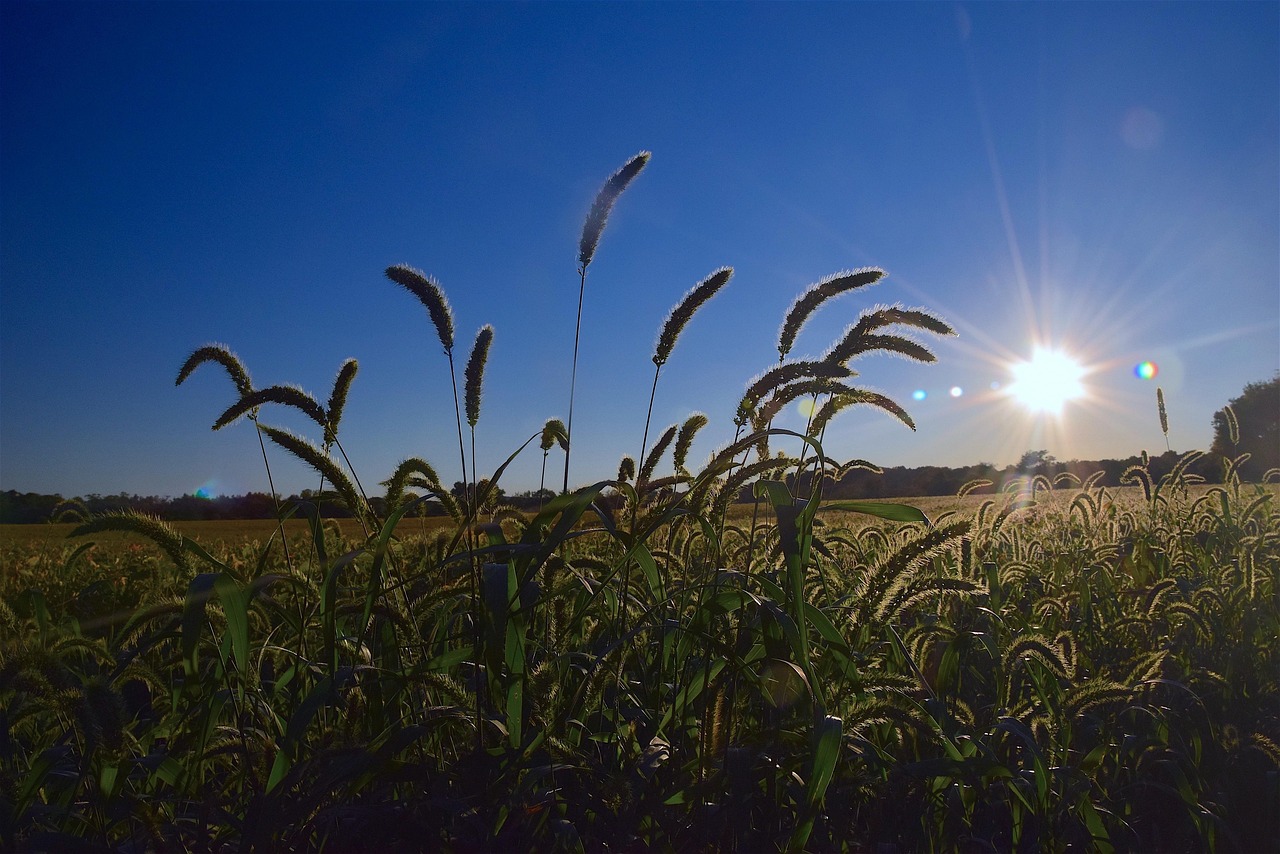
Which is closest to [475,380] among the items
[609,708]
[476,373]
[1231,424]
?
[476,373]

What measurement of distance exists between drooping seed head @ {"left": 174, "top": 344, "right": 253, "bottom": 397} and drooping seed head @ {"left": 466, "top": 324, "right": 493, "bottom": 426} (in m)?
0.69

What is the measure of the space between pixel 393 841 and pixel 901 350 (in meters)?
2.02

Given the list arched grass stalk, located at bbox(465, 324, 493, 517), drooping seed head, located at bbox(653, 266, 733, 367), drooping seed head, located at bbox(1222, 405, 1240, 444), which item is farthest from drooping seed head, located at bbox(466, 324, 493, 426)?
drooping seed head, located at bbox(1222, 405, 1240, 444)

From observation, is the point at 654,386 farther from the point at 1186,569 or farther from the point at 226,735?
the point at 1186,569

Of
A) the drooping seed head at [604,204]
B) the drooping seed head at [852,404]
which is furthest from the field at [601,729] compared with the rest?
the drooping seed head at [604,204]

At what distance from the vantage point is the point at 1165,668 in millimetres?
3285

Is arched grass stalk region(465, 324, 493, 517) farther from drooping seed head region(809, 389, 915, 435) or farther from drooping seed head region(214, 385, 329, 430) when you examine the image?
drooping seed head region(809, 389, 915, 435)

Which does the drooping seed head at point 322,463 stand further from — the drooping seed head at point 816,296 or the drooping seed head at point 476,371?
the drooping seed head at point 816,296

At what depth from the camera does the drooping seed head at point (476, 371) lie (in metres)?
2.32

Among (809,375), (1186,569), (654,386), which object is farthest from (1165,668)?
(654,386)

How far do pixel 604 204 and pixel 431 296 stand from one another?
0.70 meters

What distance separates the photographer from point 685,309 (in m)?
2.61

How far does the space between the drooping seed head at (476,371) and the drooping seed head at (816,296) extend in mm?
980

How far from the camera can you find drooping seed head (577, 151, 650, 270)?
2.53m
